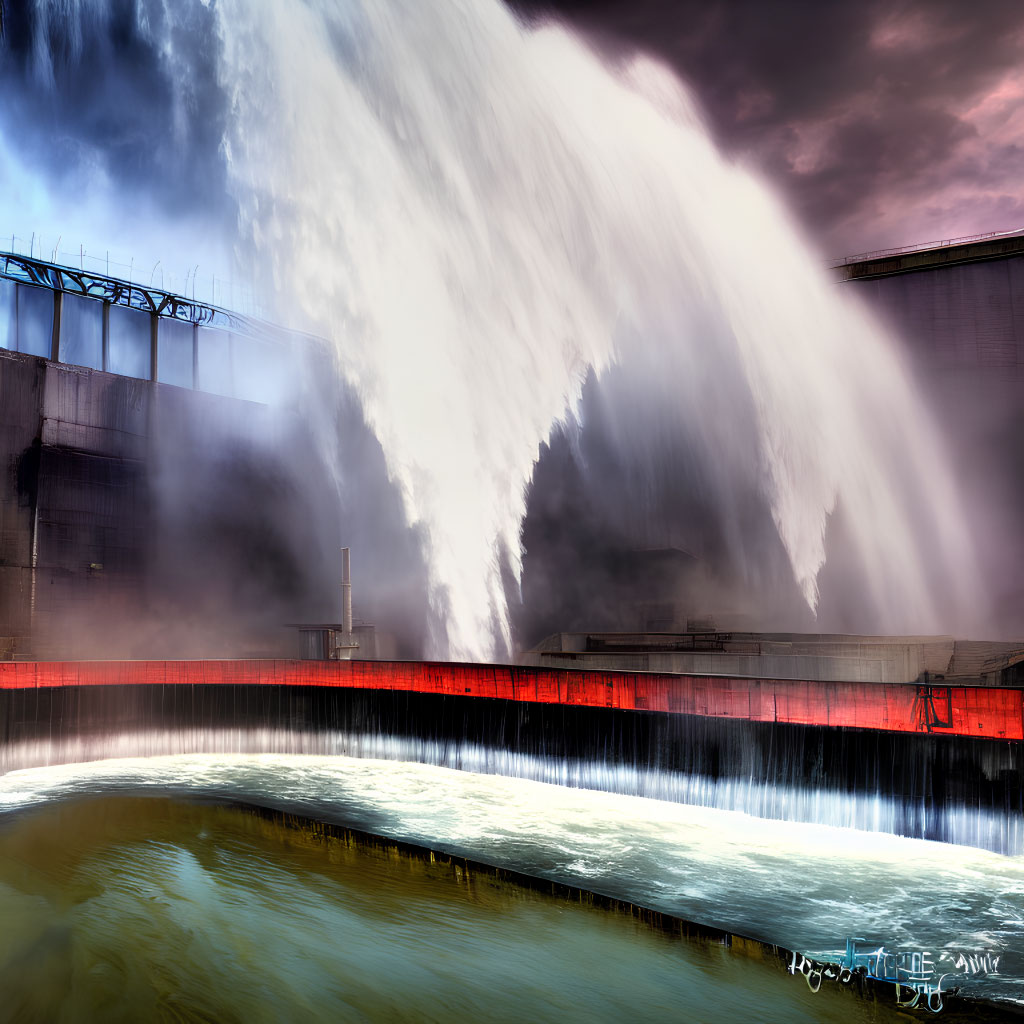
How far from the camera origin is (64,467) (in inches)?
1066

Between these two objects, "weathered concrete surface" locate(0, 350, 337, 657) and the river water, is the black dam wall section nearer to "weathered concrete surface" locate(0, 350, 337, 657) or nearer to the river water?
the river water

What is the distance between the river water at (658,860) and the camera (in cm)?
→ 770

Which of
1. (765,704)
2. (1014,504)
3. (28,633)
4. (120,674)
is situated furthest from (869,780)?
(1014,504)

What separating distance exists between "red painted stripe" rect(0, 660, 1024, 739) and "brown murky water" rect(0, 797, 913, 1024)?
14.8ft

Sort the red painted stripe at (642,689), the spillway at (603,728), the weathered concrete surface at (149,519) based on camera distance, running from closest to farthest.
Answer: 1. the spillway at (603,728)
2. the red painted stripe at (642,689)
3. the weathered concrete surface at (149,519)

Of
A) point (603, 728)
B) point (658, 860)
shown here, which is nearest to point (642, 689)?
point (603, 728)

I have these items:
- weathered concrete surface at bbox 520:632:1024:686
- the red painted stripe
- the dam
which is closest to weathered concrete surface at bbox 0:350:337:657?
the dam

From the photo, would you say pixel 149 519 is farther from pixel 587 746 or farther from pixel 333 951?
pixel 333 951

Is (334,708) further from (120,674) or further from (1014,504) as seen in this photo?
(1014,504)

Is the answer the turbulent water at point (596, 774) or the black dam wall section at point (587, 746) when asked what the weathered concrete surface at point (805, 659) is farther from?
the turbulent water at point (596, 774)

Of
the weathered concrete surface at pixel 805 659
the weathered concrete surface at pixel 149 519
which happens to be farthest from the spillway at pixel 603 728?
the weathered concrete surface at pixel 149 519

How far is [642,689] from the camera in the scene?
1286 centimetres

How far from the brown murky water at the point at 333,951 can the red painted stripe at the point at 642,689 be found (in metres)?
4.52

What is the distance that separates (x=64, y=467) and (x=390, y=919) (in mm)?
23677
